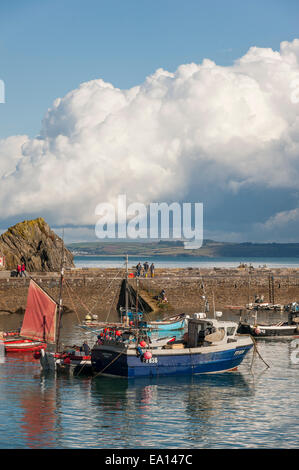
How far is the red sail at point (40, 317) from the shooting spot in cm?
4500

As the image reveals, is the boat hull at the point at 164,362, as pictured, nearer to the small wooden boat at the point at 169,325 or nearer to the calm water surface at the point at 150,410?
the calm water surface at the point at 150,410

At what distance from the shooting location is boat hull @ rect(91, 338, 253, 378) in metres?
40.8

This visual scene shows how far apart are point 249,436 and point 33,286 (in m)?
21.9

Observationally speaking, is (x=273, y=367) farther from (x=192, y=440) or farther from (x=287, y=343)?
(x=192, y=440)

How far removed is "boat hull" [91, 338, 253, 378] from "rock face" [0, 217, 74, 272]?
50515 mm

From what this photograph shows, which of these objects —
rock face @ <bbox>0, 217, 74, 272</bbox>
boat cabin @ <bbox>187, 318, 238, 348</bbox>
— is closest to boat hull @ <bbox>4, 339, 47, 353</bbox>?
boat cabin @ <bbox>187, 318, 238, 348</bbox>

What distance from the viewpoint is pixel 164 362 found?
136ft

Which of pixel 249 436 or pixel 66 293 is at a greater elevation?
pixel 66 293

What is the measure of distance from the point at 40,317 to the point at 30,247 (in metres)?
48.7

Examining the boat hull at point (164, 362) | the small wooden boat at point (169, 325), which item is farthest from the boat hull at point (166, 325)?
the boat hull at point (164, 362)

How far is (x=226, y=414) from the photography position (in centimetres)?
3350

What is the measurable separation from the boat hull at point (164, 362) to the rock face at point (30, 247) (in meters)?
50.5

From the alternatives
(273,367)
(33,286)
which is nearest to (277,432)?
(273,367)

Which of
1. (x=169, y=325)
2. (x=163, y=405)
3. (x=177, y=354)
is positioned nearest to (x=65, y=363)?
(x=177, y=354)
